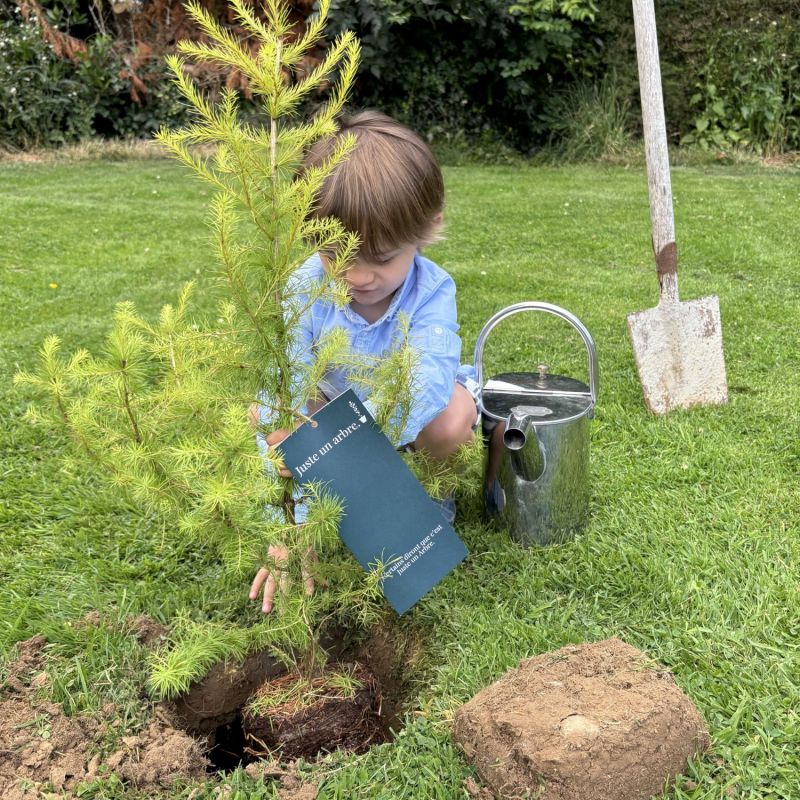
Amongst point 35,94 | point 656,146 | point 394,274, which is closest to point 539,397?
point 394,274

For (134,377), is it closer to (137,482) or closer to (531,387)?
(137,482)

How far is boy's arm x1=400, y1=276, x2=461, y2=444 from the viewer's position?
1.92 metres

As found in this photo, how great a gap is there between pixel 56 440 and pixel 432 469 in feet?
5.64

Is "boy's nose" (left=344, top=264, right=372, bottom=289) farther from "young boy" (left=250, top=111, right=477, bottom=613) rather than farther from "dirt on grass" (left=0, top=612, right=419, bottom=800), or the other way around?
"dirt on grass" (left=0, top=612, right=419, bottom=800)

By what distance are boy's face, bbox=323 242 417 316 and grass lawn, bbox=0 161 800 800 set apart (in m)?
0.80

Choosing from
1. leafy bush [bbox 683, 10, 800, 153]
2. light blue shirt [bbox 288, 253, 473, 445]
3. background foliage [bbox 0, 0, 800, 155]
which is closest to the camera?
light blue shirt [bbox 288, 253, 473, 445]

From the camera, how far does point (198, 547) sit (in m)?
2.48

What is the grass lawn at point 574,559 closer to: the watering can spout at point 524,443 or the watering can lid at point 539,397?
the watering can spout at point 524,443

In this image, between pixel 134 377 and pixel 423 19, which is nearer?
pixel 134 377

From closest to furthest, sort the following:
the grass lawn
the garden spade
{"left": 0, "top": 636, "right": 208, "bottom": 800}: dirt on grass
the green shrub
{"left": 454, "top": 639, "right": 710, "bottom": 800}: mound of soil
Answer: {"left": 454, "top": 639, "right": 710, "bottom": 800}: mound of soil, {"left": 0, "top": 636, "right": 208, "bottom": 800}: dirt on grass, the grass lawn, the garden spade, the green shrub

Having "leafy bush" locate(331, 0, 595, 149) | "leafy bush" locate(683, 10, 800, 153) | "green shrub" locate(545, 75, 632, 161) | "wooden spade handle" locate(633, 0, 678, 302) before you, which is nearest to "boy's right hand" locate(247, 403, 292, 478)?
"wooden spade handle" locate(633, 0, 678, 302)

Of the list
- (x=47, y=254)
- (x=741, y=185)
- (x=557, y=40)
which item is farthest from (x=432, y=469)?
(x=557, y=40)

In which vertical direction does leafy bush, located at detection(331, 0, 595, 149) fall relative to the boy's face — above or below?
above

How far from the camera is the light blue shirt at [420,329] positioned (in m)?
2.02
